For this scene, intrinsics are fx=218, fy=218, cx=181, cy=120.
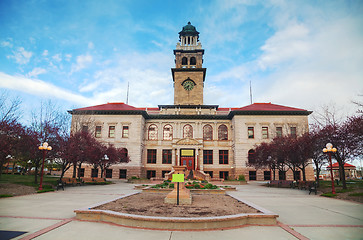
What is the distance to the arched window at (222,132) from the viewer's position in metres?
42.1

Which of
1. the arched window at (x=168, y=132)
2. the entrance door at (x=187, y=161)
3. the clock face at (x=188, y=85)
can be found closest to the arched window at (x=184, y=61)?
the clock face at (x=188, y=85)

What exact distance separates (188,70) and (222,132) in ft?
50.9

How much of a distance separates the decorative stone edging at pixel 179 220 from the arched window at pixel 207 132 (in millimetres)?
34596

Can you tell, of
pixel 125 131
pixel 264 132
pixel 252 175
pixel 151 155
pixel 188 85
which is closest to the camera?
pixel 252 175

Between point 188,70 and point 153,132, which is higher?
point 188,70

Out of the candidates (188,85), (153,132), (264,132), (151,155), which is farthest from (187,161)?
(188,85)

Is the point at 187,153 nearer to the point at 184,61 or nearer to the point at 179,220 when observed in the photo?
the point at 184,61

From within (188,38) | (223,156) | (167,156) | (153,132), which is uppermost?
(188,38)

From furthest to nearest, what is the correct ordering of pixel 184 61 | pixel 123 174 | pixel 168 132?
pixel 184 61 → pixel 168 132 → pixel 123 174

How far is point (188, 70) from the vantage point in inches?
1864

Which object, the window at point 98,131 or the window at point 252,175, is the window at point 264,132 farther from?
the window at point 98,131

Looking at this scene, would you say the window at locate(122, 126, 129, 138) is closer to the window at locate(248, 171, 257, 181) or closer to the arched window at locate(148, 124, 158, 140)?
the arched window at locate(148, 124, 158, 140)

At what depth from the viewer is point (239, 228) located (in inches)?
276

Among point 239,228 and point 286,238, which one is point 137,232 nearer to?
point 239,228
